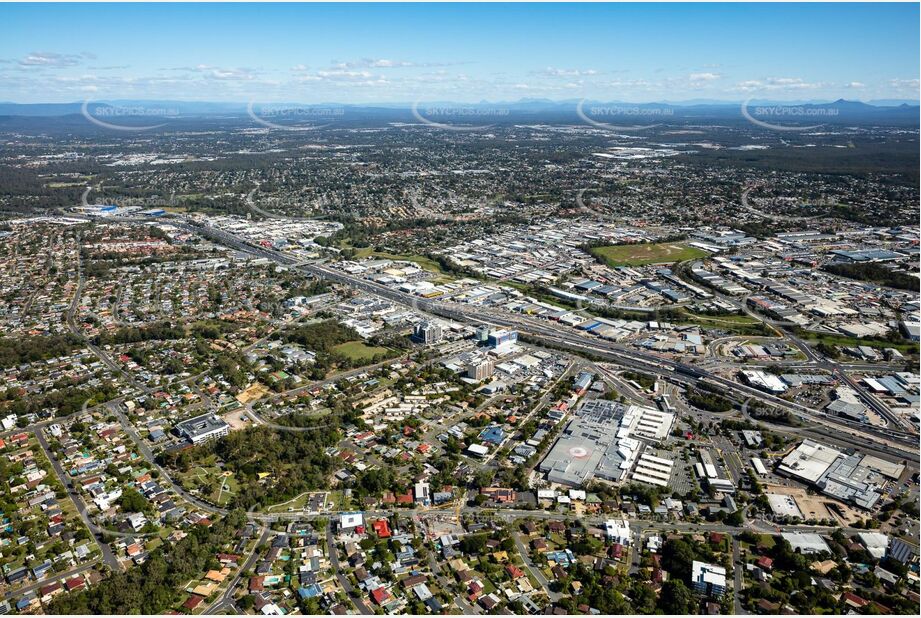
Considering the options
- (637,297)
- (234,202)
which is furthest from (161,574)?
(234,202)

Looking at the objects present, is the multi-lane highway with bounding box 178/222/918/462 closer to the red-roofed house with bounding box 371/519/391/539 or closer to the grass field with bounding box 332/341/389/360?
the grass field with bounding box 332/341/389/360

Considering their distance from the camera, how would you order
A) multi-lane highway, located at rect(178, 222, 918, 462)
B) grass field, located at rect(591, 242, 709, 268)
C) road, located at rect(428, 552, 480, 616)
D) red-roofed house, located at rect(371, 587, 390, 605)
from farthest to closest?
grass field, located at rect(591, 242, 709, 268) < multi-lane highway, located at rect(178, 222, 918, 462) < red-roofed house, located at rect(371, 587, 390, 605) < road, located at rect(428, 552, 480, 616)

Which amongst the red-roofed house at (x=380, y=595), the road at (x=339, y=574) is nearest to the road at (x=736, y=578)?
the red-roofed house at (x=380, y=595)

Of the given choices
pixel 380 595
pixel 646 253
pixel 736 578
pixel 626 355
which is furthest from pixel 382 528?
pixel 646 253

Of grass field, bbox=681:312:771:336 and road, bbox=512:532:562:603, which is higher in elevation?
grass field, bbox=681:312:771:336

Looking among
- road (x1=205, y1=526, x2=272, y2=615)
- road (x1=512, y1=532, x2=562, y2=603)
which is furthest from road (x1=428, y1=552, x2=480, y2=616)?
road (x1=205, y1=526, x2=272, y2=615)

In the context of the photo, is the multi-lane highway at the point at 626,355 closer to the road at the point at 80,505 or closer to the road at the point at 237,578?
the road at the point at 237,578

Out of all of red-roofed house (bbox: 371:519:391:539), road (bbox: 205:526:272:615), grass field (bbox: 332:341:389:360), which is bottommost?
grass field (bbox: 332:341:389:360)
